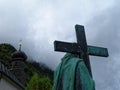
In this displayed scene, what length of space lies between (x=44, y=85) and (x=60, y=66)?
68.4 ft

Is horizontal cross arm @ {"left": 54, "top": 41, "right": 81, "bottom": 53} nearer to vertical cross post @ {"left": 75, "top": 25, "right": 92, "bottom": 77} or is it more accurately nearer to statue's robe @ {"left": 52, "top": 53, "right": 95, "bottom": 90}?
vertical cross post @ {"left": 75, "top": 25, "right": 92, "bottom": 77}

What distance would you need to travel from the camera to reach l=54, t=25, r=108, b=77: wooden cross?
5062 mm

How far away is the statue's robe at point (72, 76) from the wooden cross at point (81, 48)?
1.35ft

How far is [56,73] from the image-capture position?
4.65 m

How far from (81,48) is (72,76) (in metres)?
0.94

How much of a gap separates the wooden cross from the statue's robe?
41 centimetres

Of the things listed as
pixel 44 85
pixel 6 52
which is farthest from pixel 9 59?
pixel 44 85

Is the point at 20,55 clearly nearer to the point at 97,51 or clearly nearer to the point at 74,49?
the point at 97,51

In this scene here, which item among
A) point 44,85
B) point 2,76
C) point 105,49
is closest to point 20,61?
point 2,76

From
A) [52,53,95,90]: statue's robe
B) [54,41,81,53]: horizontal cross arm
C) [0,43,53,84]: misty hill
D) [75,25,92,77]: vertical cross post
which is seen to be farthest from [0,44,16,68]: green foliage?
[52,53,95,90]: statue's robe

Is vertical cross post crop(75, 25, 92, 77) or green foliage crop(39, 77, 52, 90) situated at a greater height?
vertical cross post crop(75, 25, 92, 77)

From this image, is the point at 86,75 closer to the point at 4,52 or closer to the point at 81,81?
the point at 81,81

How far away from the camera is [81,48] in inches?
205

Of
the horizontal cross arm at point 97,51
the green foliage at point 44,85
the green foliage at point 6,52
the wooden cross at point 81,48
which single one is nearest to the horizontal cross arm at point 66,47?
the wooden cross at point 81,48
